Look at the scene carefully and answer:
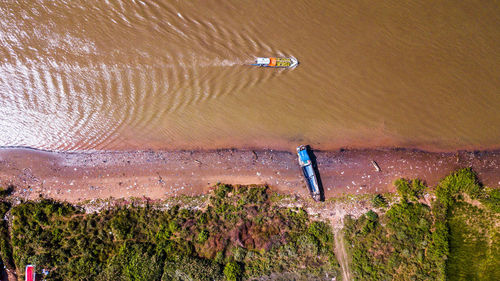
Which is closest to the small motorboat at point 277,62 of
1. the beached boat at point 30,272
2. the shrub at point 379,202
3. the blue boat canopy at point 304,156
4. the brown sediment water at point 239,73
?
the brown sediment water at point 239,73

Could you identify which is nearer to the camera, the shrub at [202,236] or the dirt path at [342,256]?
the shrub at [202,236]

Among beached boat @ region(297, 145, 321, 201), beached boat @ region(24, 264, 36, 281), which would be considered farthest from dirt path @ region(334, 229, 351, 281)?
beached boat @ region(24, 264, 36, 281)

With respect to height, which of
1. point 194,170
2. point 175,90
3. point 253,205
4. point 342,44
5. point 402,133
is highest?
point 342,44

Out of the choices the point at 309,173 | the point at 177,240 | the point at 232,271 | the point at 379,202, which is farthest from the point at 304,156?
the point at 177,240

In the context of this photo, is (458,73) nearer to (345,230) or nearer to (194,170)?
(345,230)

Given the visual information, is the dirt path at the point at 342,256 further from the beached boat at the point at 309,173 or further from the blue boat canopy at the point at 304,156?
the blue boat canopy at the point at 304,156

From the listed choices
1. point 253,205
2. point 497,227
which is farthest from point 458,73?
point 253,205
